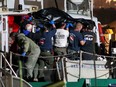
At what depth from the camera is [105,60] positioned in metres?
13.5

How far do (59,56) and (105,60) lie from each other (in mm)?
1225

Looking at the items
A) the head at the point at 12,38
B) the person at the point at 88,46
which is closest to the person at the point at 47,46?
the person at the point at 88,46

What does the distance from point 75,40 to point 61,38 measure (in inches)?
17.2

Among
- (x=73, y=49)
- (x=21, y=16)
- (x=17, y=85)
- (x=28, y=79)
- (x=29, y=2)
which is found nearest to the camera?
(x=17, y=85)

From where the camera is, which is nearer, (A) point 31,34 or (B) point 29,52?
(B) point 29,52

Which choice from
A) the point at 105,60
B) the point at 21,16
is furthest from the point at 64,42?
the point at 21,16

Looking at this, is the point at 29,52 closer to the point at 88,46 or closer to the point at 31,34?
the point at 31,34

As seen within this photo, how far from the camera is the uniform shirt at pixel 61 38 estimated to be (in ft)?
45.2

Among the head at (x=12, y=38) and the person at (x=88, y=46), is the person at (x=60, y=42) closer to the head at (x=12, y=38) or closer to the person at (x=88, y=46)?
the person at (x=88, y=46)

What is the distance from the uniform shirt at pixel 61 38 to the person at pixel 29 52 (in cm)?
75

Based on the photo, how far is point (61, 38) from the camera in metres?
13.8

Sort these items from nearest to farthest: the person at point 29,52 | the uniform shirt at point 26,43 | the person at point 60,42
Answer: the person at point 29,52
the uniform shirt at point 26,43
the person at point 60,42

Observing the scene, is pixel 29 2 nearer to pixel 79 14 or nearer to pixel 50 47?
pixel 79 14

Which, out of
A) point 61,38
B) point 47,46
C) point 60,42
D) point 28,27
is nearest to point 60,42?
point 60,42
